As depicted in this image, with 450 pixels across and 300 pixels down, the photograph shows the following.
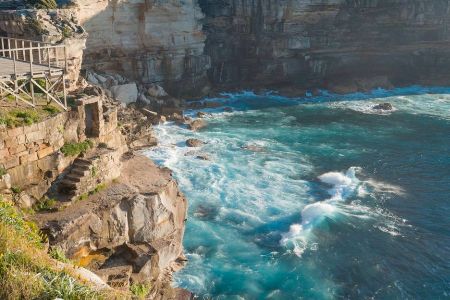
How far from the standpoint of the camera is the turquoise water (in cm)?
2020

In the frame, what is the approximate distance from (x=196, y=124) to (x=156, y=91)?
7410 mm

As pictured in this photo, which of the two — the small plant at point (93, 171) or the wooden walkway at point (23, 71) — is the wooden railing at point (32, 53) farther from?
the small plant at point (93, 171)

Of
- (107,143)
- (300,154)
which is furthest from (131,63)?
(107,143)

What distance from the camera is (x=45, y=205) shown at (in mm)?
17438

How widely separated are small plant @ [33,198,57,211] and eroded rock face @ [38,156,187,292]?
42cm

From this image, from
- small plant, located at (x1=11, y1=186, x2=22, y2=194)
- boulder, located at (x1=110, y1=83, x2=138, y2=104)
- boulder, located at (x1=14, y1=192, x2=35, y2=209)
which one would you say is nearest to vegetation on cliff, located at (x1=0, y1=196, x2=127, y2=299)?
boulder, located at (x1=14, y1=192, x2=35, y2=209)

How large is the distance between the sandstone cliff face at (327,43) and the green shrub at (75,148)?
3438 centimetres

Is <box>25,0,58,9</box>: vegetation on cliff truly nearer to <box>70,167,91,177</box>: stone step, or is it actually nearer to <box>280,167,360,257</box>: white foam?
<box>70,167,91,177</box>: stone step

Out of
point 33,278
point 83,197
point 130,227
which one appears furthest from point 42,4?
point 33,278

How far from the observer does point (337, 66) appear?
58.1 metres

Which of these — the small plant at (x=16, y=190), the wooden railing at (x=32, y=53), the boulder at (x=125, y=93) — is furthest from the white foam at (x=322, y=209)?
the boulder at (x=125, y=93)

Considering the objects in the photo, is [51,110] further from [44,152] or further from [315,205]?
[315,205]

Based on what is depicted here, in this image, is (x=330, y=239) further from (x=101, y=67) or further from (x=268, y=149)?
(x=101, y=67)

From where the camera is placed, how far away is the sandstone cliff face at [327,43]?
5347 cm
